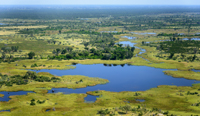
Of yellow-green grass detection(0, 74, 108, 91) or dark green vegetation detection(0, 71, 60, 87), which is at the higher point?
dark green vegetation detection(0, 71, 60, 87)

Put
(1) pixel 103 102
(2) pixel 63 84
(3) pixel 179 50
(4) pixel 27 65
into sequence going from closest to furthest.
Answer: (1) pixel 103 102
(2) pixel 63 84
(4) pixel 27 65
(3) pixel 179 50

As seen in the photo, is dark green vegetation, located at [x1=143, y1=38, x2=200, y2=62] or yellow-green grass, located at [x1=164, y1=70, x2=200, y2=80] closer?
yellow-green grass, located at [x1=164, y1=70, x2=200, y2=80]

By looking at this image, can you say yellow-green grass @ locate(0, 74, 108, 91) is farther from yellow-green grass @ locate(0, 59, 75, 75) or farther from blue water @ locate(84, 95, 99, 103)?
yellow-green grass @ locate(0, 59, 75, 75)

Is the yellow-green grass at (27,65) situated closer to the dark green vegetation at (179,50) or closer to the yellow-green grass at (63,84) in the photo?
the yellow-green grass at (63,84)

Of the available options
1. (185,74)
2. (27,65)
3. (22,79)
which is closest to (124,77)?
(185,74)

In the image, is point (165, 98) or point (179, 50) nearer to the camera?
point (165, 98)

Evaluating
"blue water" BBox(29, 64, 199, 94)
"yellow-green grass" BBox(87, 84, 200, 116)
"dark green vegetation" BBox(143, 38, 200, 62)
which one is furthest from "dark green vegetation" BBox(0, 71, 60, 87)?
"dark green vegetation" BBox(143, 38, 200, 62)

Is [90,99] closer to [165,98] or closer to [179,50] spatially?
[165,98]

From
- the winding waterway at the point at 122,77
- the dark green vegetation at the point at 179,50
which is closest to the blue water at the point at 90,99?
the winding waterway at the point at 122,77
